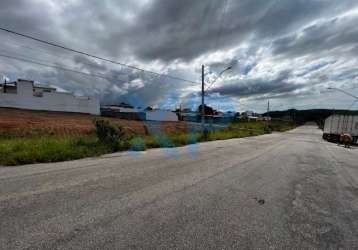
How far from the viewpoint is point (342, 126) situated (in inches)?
1025

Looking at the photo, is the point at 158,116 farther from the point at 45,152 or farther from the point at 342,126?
the point at 45,152

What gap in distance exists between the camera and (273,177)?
21.9 feet

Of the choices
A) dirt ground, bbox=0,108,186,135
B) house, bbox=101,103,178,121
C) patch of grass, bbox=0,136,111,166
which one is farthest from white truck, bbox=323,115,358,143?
house, bbox=101,103,178,121

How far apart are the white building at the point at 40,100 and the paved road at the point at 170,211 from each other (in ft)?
132

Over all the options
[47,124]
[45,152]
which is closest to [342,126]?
[45,152]

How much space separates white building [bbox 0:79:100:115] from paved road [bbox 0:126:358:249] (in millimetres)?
40305

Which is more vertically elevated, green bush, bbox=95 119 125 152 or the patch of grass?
green bush, bbox=95 119 125 152

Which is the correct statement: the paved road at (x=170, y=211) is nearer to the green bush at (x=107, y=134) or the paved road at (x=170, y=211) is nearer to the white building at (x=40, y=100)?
the green bush at (x=107, y=134)

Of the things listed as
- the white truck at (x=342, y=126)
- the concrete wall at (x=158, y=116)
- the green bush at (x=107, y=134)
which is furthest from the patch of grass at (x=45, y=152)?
the concrete wall at (x=158, y=116)

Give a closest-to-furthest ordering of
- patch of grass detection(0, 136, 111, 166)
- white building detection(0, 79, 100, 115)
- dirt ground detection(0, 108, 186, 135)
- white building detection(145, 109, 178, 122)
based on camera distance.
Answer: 1. patch of grass detection(0, 136, 111, 166)
2. dirt ground detection(0, 108, 186, 135)
3. white building detection(0, 79, 100, 115)
4. white building detection(145, 109, 178, 122)

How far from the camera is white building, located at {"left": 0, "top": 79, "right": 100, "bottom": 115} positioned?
38.5 m

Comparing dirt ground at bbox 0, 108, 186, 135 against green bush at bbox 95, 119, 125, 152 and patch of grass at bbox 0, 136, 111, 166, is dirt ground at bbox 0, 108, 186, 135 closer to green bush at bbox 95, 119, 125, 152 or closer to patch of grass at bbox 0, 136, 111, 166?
green bush at bbox 95, 119, 125, 152

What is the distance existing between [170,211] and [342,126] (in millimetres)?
29711

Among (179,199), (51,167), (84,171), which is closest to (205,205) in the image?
(179,199)
